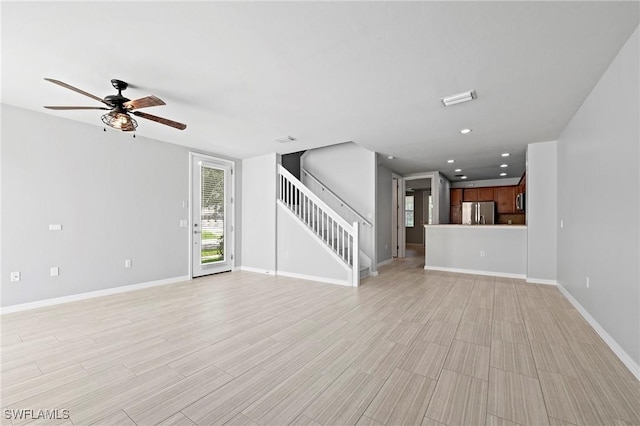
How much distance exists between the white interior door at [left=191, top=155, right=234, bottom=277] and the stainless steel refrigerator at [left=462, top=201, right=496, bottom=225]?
755 centimetres

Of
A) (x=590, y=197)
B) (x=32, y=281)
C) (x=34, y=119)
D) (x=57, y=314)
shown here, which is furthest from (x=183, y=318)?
(x=590, y=197)

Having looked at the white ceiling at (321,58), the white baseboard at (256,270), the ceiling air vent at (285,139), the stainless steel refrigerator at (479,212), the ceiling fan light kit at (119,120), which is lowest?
the white baseboard at (256,270)

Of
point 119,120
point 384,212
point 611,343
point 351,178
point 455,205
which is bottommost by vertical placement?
point 611,343

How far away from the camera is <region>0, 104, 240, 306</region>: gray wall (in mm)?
3461

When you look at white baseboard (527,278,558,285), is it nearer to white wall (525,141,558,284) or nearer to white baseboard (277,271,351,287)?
white wall (525,141,558,284)

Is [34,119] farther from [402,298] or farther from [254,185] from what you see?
[402,298]

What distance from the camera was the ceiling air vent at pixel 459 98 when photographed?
9.78ft

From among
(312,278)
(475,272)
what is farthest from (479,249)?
(312,278)

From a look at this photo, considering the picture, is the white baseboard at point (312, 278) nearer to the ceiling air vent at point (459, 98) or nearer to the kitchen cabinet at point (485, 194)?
the ceiling air vent at point (459, 98)

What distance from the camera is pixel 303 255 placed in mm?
5371

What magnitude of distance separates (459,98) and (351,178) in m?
3.21

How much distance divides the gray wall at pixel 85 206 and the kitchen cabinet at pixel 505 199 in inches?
371

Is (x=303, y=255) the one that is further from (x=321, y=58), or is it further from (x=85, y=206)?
(x=321, y=58)

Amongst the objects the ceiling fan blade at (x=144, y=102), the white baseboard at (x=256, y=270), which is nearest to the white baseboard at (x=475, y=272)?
the white baseboard at (x=256, y=270)
